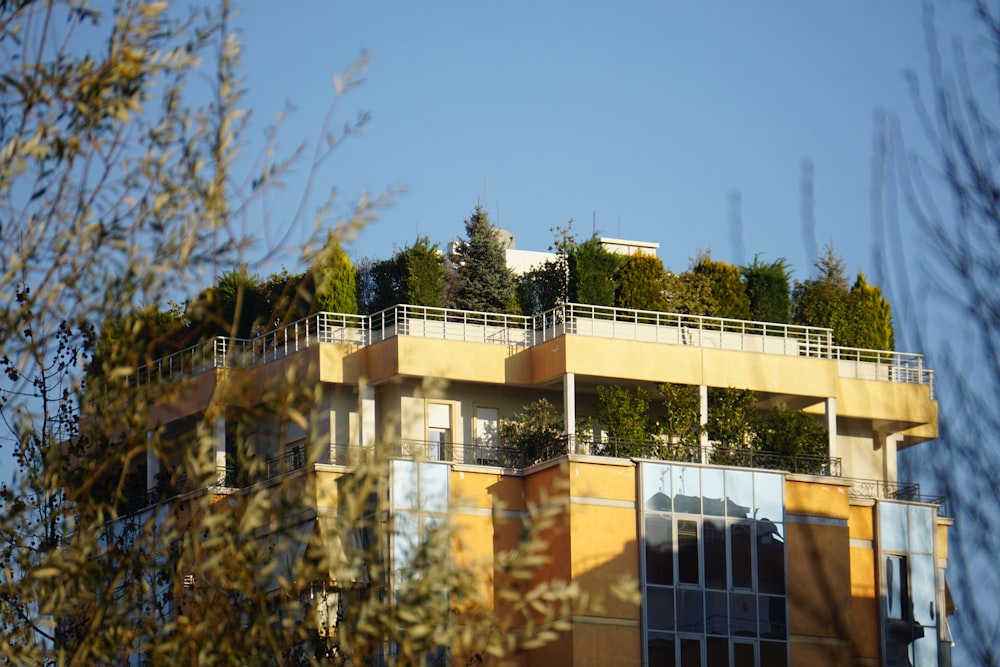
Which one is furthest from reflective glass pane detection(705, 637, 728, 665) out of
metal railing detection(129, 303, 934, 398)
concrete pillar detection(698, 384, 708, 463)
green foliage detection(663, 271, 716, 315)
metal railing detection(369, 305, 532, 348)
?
green foliage detection(663, 271, 716, 315)

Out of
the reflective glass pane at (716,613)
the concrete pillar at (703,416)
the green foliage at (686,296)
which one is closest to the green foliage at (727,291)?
the green foliage at (686,296)

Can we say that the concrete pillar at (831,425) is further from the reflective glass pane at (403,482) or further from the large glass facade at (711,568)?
the reflective glass pane at (403,482)

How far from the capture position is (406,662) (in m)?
12.6

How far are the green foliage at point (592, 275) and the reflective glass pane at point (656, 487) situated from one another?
7693 mm

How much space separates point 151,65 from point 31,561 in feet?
13.4

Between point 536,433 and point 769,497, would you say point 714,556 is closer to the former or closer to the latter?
point 769,497

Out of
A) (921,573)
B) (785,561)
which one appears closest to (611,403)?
→ (785,561)

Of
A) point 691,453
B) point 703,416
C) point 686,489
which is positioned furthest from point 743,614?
point 703,416

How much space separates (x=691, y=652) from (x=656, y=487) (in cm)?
365

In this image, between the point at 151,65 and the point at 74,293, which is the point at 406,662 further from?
the point at 151,65

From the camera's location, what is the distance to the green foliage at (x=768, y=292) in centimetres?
4994

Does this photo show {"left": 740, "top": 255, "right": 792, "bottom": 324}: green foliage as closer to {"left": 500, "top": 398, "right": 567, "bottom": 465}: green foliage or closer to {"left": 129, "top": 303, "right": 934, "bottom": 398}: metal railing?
{"left": 129, "top": 303, "right": 934, "bottom": 398}: metal railing

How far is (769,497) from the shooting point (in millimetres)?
41281

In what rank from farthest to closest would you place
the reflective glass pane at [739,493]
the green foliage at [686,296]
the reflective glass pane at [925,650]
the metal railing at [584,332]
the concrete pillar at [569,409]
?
the green foliage at [686,296] → the metal railing at [584,332] → the reflective glass pane at [925,650] → the concrete pillar at [569,409] → the reflective glass pane at [739,493]
